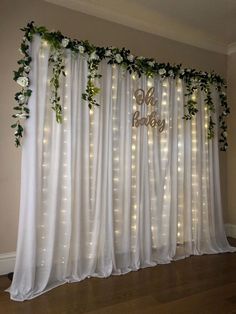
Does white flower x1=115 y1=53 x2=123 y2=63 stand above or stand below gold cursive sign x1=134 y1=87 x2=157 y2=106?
above

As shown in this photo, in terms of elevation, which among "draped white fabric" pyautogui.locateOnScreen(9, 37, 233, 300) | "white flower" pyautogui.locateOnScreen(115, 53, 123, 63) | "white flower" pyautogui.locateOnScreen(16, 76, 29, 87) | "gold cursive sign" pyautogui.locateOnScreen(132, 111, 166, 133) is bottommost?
"draped white fabric" pyautogui.locateOnScreen(9, 37, 233, 300)

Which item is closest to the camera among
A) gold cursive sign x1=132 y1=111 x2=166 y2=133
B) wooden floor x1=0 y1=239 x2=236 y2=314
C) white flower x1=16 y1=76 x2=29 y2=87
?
wooden floor x1=0 y1=239 x2=236 y2=314

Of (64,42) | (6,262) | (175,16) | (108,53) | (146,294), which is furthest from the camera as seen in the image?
(175,16)

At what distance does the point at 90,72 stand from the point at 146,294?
7.05 ft

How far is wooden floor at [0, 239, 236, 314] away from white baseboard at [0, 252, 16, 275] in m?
0.08

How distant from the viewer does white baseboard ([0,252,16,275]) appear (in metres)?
2.90

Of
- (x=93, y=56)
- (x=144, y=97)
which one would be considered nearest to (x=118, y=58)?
(x=93, y=56)

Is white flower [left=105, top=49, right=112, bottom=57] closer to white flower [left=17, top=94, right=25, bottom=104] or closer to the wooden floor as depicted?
white flower [left=17, top=94, right=25, bottom=104]

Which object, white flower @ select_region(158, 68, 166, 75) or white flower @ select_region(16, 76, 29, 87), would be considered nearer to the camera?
white flower @ select_region(16, 76, 29, 87)

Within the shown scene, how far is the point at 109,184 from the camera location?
309 centimetres

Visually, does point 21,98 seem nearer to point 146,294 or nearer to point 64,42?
point 64,42

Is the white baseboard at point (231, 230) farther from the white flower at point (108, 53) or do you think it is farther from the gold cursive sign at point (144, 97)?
the white flower at point (108, 53)

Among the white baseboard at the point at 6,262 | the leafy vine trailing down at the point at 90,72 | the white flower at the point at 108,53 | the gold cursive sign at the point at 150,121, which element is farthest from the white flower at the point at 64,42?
the white baseboard at the point at 6,262

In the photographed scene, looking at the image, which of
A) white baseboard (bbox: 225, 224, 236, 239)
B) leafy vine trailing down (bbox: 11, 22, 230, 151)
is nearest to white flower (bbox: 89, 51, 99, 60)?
leafy vine trailing down (bbox: 11, 22, 230, 151)
